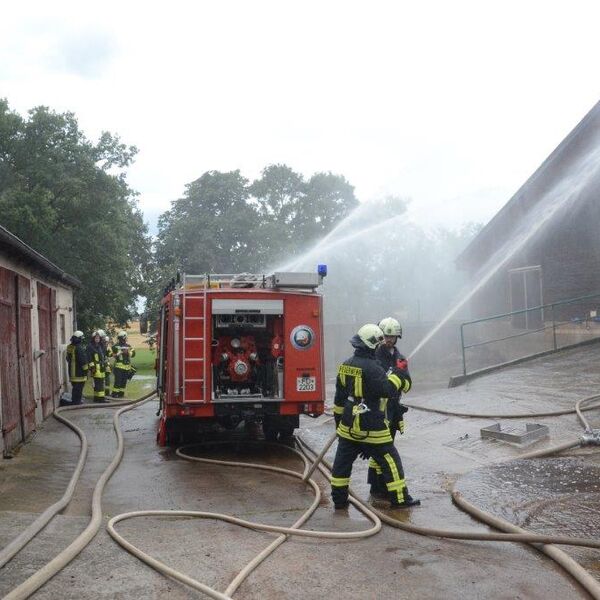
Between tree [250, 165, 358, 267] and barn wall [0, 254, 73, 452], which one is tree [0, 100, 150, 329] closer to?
barn wall [0, 254, 73, 452]

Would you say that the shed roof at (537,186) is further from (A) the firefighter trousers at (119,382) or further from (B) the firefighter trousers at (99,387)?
(B) the firefighter trousers at (99,387)

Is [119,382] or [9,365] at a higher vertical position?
[9,365]

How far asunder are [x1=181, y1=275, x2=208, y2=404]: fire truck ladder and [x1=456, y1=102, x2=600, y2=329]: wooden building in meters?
10.7

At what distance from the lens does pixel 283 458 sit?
24.6ft

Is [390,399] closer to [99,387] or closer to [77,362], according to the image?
[77,362]

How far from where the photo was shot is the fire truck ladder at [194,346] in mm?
7379

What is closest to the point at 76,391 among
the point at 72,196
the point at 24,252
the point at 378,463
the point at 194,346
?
the point at 24,252

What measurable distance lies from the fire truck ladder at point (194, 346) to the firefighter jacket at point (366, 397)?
2521 millimetres

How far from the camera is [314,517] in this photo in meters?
5.00

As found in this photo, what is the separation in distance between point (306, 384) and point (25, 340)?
4.24 metres

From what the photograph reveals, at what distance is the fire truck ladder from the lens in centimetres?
738

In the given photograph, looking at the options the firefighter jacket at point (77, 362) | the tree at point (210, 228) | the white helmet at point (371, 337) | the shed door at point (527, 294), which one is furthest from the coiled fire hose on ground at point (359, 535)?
the tree at point (210, 228)

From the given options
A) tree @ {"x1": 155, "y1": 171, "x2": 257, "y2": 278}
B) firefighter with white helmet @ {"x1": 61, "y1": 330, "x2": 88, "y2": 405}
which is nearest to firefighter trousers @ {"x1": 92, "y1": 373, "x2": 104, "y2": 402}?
firefighter with white helmet @ {"x1": 61, "y1": 330, "x2": 88, "y2": 405}

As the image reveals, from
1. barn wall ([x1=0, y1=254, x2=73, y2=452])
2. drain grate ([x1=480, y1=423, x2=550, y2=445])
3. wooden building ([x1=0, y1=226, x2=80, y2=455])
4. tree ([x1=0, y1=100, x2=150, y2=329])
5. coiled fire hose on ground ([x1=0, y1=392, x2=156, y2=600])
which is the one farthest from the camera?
tree ([x1=0, y1=100, x2=150, y2=329])
